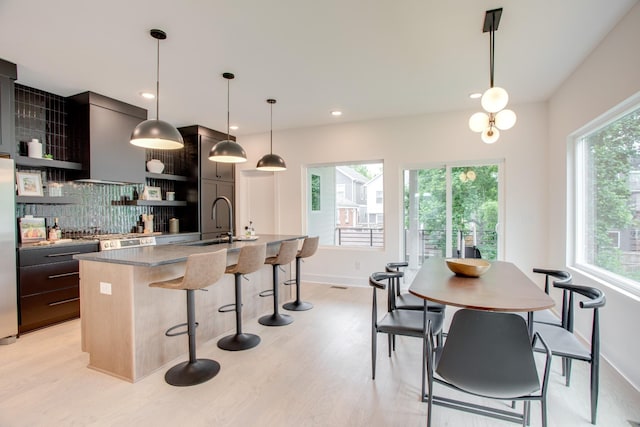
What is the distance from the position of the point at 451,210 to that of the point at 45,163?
210 inches

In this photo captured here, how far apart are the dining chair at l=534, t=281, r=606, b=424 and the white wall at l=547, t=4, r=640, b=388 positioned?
20.0 inches

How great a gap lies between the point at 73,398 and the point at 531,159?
17.9 feet

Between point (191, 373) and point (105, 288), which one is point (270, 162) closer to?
point (105, 288)

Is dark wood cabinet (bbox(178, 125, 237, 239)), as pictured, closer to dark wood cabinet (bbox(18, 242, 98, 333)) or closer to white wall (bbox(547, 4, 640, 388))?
dark wood cabinet (bbox(18, 242, 98, 333))

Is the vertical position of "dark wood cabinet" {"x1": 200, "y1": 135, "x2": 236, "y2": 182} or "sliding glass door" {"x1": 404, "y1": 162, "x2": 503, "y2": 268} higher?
"dark wood cabinet" {"x1": 200, "y1": 135, "x2": 236, "y2": 182}

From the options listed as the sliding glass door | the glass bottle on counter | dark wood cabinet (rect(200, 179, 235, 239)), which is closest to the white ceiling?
the sliding glass door

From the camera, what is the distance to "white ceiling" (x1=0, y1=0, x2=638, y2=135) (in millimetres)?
2369

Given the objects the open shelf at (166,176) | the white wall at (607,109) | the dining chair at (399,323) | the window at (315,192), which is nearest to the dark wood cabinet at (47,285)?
the open shelf at (166,176)

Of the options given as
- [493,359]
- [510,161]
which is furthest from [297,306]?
[510,161]

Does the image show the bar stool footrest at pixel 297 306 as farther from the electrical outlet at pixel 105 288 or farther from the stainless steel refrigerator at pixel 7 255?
the stainless steel refrigerator at pixel 7 255

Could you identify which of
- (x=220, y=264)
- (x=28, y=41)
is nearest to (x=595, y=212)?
(x=220, y=264)

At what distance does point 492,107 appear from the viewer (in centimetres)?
229

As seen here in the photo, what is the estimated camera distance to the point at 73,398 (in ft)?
7.27

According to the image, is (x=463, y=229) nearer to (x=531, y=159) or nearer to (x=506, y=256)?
(x=506, y=256)
